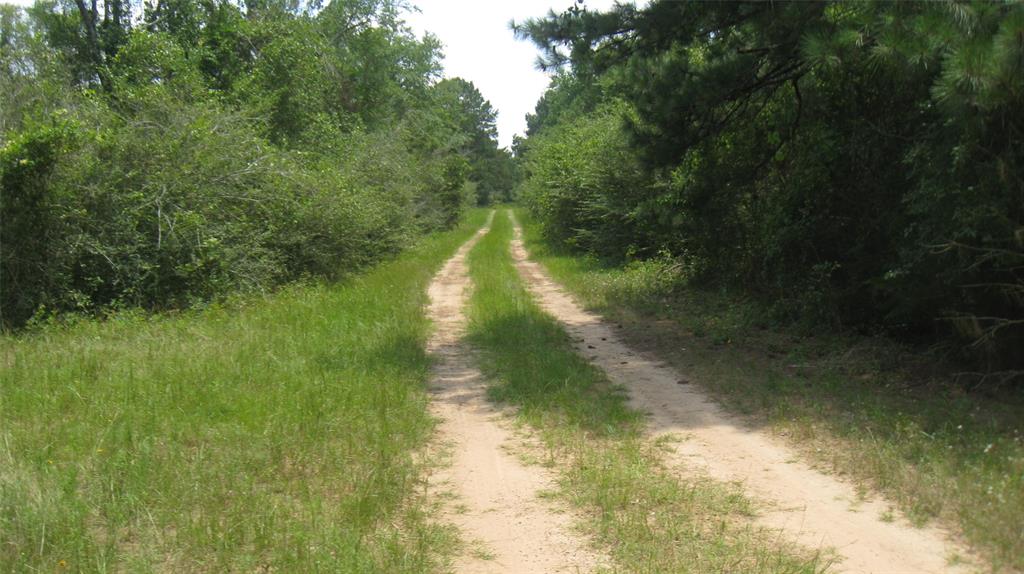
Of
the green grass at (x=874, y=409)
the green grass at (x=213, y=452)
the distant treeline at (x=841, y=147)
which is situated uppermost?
the distant treeline at (x=841, y=147)

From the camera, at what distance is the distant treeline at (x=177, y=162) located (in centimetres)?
1260

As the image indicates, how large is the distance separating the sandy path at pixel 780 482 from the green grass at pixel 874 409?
22 centimetres

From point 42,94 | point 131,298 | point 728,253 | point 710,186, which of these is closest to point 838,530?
point 710,186

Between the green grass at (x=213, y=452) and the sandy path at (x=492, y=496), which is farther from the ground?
the green grass at (x=213, y=452)

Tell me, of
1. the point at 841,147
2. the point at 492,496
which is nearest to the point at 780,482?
the point at 492,496

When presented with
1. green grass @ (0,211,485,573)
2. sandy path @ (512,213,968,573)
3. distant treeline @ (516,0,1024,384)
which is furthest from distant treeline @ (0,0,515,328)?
sandy path @ (512,213,968,573)

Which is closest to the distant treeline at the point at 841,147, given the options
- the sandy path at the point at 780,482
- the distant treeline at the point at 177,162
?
the sandy path at the point at 780,482

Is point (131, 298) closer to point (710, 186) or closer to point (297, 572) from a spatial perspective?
point (710, 186)

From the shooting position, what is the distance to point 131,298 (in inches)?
527

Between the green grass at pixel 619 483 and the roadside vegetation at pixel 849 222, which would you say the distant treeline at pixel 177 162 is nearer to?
the green grass at pixel 619 483

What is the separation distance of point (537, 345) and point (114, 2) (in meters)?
19.7

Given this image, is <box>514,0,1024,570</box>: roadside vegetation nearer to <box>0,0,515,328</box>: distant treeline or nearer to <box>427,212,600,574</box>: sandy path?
<box>427,212,600,574</box>: sandy path

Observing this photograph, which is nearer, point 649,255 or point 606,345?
point 606,345

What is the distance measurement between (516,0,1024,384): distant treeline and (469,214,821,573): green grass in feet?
11.3
